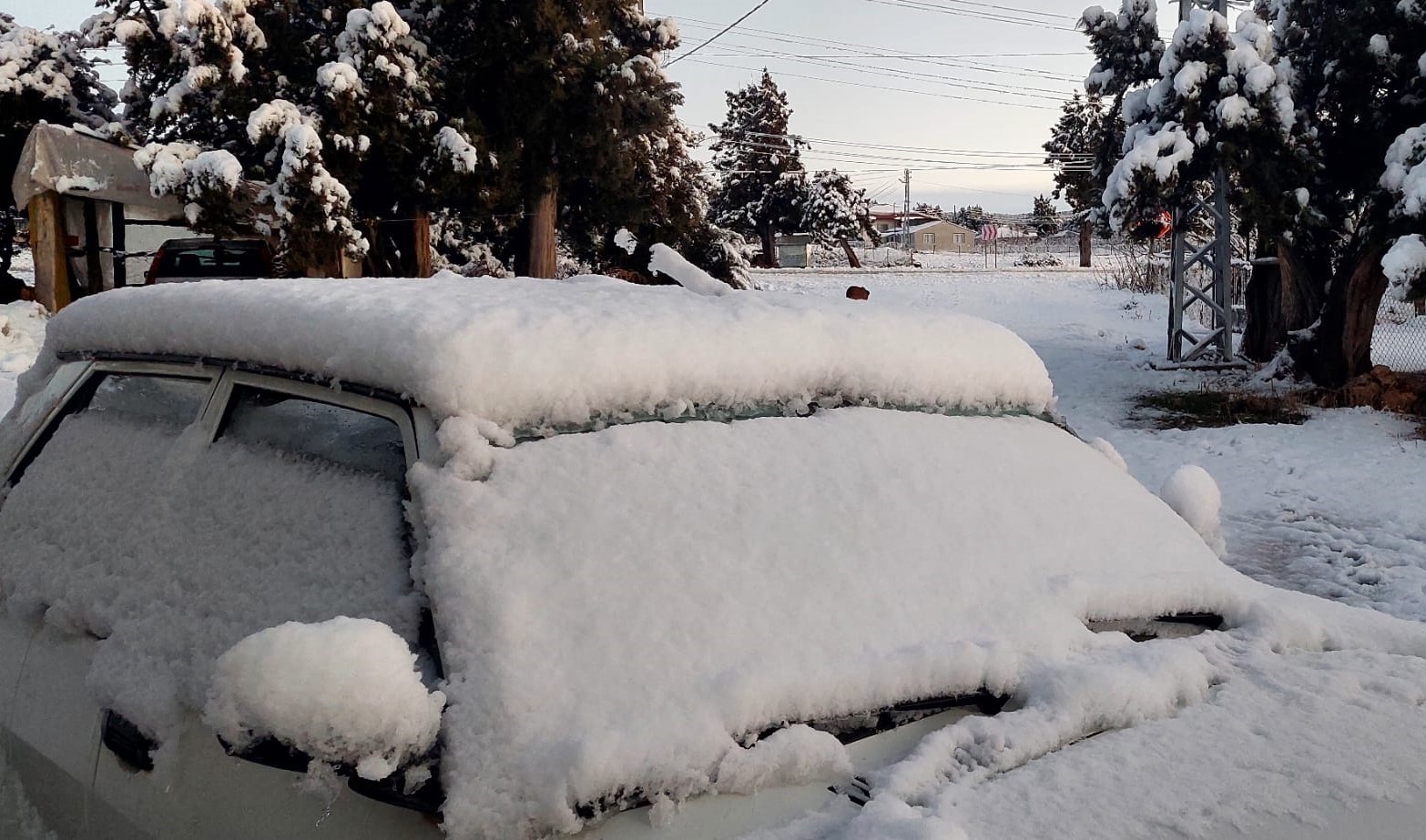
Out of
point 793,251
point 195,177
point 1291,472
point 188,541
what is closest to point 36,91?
point 195,177

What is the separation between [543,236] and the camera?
63.6ft

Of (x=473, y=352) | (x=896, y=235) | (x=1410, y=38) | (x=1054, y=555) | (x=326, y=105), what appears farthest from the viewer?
(x=896, y=235)

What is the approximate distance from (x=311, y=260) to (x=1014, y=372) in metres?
15.4

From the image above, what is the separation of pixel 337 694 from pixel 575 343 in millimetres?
761

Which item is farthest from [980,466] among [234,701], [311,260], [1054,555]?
[311,260]

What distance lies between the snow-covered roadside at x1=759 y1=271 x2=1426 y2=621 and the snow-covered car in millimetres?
829

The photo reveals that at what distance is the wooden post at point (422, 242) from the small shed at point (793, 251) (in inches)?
1559

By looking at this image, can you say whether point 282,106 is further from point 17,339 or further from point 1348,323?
point 1348,323

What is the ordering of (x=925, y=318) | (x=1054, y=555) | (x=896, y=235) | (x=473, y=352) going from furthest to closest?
(x=896, y=235) → (x=925, y=318) → (x=1054, y=555) → (x=473, y=352)

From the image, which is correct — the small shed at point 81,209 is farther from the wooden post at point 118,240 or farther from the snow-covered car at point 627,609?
the snow-covered car at point 627,609

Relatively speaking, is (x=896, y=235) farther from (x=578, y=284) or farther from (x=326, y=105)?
(x=578, y=284)

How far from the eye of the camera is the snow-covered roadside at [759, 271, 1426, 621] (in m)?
6.63

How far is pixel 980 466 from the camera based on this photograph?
2359 mm

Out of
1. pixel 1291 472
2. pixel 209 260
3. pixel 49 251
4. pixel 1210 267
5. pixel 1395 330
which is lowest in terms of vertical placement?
pixel 1291 472
